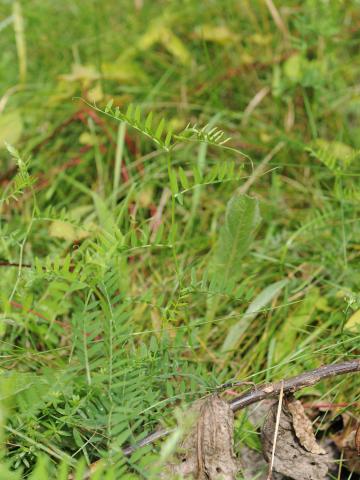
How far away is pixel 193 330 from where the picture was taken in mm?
1403

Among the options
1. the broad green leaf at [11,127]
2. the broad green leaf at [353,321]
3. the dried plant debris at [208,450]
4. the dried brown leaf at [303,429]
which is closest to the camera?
the dried plant debris at [208,450]

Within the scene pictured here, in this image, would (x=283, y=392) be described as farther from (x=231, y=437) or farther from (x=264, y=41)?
(x=264, y=41)

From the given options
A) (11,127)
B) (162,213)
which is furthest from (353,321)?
(11,127)

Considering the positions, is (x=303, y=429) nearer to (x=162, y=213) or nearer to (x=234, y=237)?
(x=234, y=237)

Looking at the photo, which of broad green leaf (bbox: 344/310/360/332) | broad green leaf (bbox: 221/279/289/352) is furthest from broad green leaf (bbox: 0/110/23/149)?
broad green leaf (bbox: 344/310/360/332)

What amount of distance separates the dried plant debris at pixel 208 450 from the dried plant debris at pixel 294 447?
0.11 m

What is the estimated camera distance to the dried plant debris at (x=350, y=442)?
4.41 ft

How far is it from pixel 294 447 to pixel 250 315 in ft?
1.23

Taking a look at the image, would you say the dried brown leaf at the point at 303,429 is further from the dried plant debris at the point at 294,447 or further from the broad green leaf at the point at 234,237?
the broad green leaf at the point at 234,237

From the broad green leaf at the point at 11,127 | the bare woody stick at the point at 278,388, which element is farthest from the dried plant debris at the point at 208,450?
the broad green leaf at the point at 11,127

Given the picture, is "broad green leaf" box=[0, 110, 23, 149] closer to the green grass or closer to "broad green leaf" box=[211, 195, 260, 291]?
the green grass

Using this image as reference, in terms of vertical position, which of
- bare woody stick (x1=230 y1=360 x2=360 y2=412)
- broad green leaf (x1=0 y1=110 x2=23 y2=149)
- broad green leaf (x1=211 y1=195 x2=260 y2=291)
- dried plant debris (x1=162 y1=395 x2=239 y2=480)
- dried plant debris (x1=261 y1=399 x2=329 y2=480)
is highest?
broad green leaf (x1=0 y1=110 x2=23 y2=149)

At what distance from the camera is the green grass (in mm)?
1234

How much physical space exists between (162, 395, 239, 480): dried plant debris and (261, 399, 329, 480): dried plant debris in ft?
0.36
